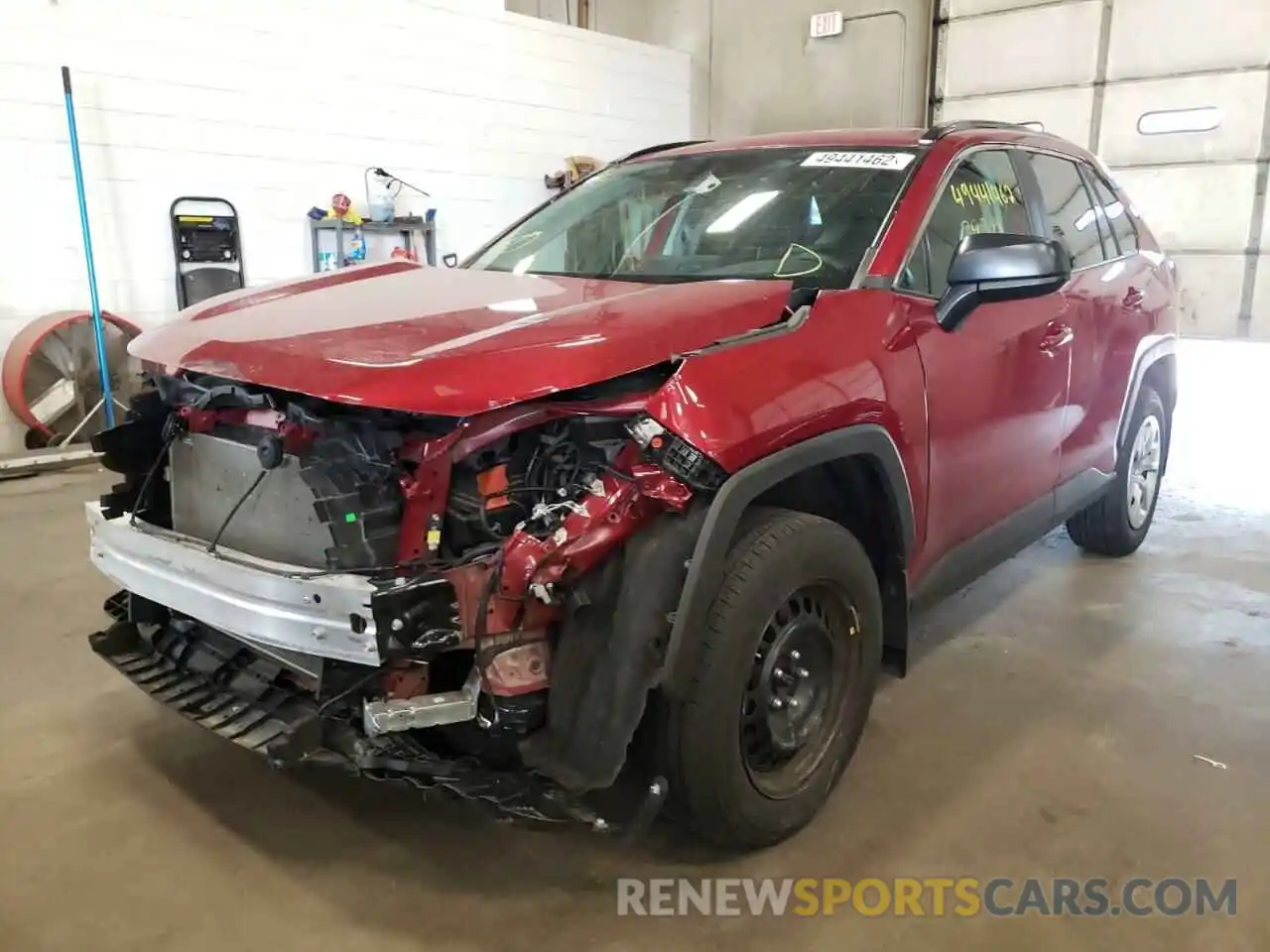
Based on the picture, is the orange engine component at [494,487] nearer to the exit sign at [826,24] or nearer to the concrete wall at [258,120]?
the concrete wall at [258,120]

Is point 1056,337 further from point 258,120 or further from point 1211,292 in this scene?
point 258,120

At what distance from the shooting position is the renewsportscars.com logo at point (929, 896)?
79.7 inches

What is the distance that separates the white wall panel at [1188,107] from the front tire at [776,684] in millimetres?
6689

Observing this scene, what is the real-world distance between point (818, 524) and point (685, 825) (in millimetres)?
700

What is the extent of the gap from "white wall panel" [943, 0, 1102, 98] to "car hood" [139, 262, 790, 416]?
6.90 metres

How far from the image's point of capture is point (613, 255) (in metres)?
2.86

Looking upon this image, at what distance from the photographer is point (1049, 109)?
26.1 ft

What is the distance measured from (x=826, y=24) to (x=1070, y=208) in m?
6.79

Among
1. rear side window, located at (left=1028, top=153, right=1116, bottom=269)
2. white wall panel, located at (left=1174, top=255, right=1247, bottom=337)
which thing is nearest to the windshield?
rear side window, located at (left=1028, top=153, right=1116, bottom=269)

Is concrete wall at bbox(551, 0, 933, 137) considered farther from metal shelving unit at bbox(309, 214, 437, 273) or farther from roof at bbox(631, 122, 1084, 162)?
roof at bbox(631, 122, 1084, 162)

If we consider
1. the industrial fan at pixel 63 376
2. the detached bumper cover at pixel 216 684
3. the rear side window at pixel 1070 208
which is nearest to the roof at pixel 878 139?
the rear side window at pixel 1070 208

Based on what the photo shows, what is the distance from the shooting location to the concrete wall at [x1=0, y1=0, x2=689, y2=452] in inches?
235

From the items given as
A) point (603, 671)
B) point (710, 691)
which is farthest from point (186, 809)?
point (710, 691)

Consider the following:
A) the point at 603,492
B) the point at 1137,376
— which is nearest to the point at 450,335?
the point at 603,492
